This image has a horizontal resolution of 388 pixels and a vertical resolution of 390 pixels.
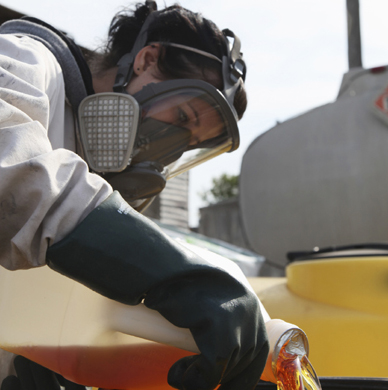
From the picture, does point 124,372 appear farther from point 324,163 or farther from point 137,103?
point 324,163

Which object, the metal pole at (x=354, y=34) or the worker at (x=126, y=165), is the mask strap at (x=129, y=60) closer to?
the worker at (x=126, y=165)

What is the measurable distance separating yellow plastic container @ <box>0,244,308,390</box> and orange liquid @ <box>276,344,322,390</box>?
0.02 m

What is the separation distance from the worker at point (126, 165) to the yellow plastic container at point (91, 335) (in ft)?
0.24

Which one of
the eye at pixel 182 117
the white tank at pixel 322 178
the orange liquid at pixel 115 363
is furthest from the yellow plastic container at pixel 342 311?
the white tank at pixel 322 178

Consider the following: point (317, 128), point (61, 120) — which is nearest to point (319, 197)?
point (317, 128)

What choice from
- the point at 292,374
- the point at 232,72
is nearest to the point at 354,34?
the point at 232,72

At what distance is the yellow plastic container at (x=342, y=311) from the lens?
4.61 feet

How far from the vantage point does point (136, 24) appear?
5.33 ft

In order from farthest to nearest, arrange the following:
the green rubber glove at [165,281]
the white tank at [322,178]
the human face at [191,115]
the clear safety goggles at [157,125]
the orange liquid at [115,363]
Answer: the white tank at [322,178] < the human face at [191,115] < the clear safety goggles at [157,125] < the orange liquid at [115,363] < the green rubber glove at [165,281]

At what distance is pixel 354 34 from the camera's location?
942cm

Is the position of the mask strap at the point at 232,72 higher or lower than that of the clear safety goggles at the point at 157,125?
higher

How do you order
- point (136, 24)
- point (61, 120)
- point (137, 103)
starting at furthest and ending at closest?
1. point (136, 24)
2. point (137, 103)
3. point (61, 120)

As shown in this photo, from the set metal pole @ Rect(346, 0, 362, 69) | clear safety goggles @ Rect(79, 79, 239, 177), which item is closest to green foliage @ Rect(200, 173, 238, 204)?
metal pole @ Rect(346, 0, 362, 69)

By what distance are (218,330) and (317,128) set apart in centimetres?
660
